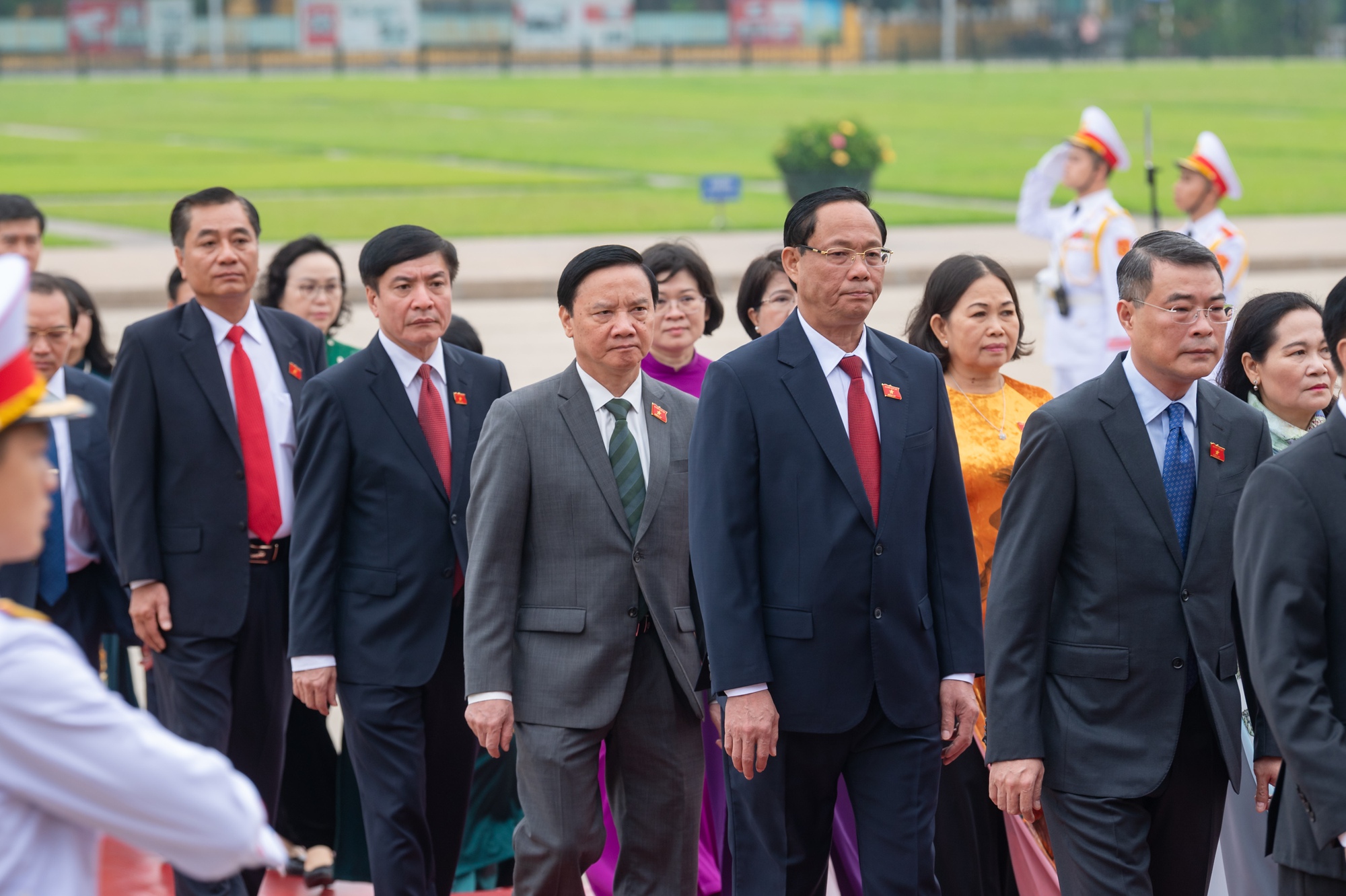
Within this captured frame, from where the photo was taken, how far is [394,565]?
4.73m

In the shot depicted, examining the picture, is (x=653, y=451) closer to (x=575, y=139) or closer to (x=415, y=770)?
(x=415, y=770)

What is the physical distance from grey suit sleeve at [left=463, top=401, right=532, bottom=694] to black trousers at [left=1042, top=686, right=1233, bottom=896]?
1398 mm

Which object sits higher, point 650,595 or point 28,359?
point 28,359

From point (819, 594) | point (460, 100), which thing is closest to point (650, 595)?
point (819, 594)

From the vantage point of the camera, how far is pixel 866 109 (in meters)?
46.0

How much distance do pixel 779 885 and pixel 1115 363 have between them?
1.48 m

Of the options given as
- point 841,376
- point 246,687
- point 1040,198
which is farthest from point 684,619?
point 1040,198

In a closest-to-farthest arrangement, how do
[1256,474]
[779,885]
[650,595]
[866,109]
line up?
[1256,474]
[779,885]
[650,595]
[866,109]

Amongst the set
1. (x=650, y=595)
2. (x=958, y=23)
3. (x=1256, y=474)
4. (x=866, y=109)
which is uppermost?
(x=958, y=23)

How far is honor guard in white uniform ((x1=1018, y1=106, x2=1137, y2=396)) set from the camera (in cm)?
1014

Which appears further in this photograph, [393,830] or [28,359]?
[393,830]

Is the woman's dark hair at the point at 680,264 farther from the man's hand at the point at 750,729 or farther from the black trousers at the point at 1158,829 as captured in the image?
the black trousers at the point at 1158,829

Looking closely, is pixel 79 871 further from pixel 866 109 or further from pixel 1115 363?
pixel 866 109

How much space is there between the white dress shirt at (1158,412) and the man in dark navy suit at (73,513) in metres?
3.32
